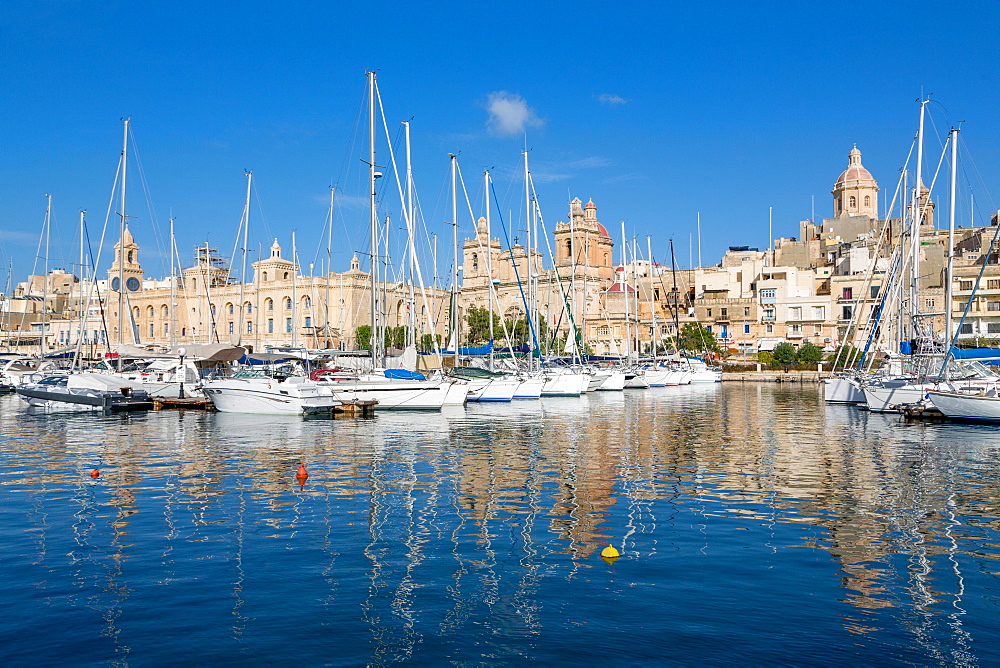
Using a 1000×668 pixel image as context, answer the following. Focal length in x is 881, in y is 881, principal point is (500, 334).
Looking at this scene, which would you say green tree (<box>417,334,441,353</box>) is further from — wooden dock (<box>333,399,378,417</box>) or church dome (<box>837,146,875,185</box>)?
church dome (<box>837,146,875,185</box>)

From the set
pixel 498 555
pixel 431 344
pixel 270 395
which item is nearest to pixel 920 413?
pixel 270 395

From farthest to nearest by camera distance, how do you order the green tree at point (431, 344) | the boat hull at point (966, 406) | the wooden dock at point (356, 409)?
the green tree at point (431, 344) → the wooden dock at point (356, 409) → the boat hull at point (966, 406)

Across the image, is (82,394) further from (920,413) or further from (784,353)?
(784,353)

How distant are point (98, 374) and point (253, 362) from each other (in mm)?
7131

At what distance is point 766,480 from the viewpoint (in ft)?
55.9

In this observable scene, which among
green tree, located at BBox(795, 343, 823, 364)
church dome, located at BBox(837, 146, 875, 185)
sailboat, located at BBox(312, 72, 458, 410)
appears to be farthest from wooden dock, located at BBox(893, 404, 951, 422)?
church dome, located at BBox(837, 146, 875, 185)

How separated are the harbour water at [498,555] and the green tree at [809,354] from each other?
55.5 m

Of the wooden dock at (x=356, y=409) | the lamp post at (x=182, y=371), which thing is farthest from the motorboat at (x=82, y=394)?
the wooden dock at (x=356, y=409)

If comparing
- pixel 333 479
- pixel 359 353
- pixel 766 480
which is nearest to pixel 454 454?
pixel 333 479

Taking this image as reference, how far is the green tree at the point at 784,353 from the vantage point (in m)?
77.6

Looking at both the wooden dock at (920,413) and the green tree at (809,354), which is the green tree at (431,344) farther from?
the green tree at (809,354)

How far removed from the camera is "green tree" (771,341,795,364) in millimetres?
77562

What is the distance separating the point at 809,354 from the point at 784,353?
2544 mm

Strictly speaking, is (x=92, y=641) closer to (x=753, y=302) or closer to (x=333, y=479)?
(x=333, y=479)
